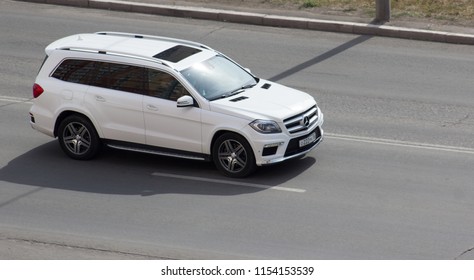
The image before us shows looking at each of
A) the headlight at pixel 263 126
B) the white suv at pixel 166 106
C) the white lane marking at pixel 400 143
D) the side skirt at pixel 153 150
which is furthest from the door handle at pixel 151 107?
the white lane marking at pixel 400 143

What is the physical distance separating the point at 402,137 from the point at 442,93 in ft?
8.64

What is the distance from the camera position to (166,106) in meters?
14.7

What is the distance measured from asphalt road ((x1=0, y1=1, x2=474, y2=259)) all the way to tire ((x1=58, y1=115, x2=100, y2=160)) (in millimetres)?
168

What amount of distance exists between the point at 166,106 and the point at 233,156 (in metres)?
1.23

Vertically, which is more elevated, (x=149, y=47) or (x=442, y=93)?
(x=149, y=47)

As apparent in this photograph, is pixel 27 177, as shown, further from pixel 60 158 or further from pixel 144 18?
pixel 144 18

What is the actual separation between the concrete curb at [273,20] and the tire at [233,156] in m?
8.91

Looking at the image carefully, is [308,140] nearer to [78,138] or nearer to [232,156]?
[232,156]

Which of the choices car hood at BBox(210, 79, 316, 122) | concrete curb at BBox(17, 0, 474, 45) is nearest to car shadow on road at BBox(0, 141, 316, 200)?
car hood at BBox(210, 79, 316, 122)

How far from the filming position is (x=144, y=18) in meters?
23.8

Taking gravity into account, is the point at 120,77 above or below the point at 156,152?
above

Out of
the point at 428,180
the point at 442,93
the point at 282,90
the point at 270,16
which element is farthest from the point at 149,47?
the point at 270,16

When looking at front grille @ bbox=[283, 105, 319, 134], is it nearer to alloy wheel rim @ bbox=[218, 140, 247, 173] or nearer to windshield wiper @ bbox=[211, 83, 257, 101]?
alloy wheel rim @ bbox=[218, 140, 247, 173]

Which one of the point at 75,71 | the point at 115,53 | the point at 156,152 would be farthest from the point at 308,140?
the point at 75,71
